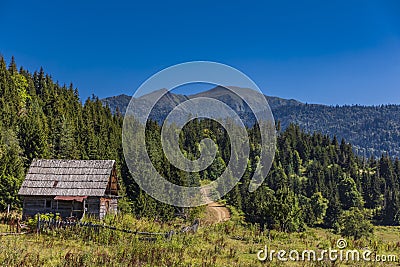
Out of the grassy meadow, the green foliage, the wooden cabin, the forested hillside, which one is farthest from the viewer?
the green foliage

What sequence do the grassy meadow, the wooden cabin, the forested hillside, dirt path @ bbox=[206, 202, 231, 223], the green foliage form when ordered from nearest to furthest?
1. the grassy meadow
2. the wooden cabin
3. the forested hillside
4. the green foliage
5. dirt path @ bbox=[206, 202, 231, 223]

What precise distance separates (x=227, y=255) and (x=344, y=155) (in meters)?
157

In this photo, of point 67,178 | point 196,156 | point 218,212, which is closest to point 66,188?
point 67,178

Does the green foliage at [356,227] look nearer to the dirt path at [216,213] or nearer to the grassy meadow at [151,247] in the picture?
the dirt path at [216,213]

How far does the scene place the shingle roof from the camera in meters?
34.4

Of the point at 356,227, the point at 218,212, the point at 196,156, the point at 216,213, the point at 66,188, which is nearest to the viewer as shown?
the point at 66,188

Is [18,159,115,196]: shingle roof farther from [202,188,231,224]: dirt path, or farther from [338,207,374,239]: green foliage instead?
[338,207,374,239]: green foliage

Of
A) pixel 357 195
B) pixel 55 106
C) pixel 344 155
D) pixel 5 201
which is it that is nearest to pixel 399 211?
pixel 357 195

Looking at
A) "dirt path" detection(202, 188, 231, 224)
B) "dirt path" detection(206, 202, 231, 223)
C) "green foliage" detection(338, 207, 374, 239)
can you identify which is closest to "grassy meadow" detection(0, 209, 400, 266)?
"dirt path" detection(202, 188, 231, 224)

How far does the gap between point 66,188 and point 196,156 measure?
3618 inches

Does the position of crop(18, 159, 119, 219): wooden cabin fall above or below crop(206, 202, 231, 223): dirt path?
above

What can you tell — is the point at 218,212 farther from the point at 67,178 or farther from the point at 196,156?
the point at 67,178

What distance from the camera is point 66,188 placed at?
34688mm

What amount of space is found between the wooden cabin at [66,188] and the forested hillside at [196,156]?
1230 centimetres
